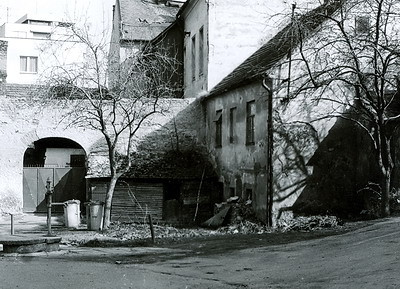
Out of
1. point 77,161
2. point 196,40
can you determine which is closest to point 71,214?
point 196,40

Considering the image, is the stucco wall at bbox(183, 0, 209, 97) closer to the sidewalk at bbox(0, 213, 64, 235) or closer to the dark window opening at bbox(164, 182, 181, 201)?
the dark window opening at bbox(164, 182, 181, 201)

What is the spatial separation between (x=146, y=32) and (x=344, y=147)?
15.8m

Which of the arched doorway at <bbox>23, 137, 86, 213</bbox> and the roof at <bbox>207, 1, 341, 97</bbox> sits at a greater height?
the roof at <bbox>207, 1, 341, 97</bbox>

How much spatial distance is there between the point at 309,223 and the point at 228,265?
21.9 ft

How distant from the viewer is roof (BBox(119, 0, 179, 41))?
31984mm

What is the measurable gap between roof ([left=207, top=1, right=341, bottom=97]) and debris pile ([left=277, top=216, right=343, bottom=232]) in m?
4.58

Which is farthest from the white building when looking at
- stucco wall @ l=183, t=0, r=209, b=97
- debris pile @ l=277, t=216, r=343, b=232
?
debris pile @ l=277, t=216, r=343, b=232

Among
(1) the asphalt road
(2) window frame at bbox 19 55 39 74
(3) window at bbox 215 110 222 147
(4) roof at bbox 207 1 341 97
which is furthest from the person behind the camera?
(2) window frame at bbox 19 55 39 74

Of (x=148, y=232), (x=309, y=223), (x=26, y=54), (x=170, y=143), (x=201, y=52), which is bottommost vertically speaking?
(x=148, y=232)

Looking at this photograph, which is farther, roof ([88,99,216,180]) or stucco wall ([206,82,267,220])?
roof ([88,99,216,180])

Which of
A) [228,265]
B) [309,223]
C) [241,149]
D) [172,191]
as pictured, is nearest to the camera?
[228,265]

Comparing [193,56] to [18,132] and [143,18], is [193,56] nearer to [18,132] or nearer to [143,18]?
[143,18]

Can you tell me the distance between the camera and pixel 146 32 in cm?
3219

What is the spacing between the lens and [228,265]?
484 inches
